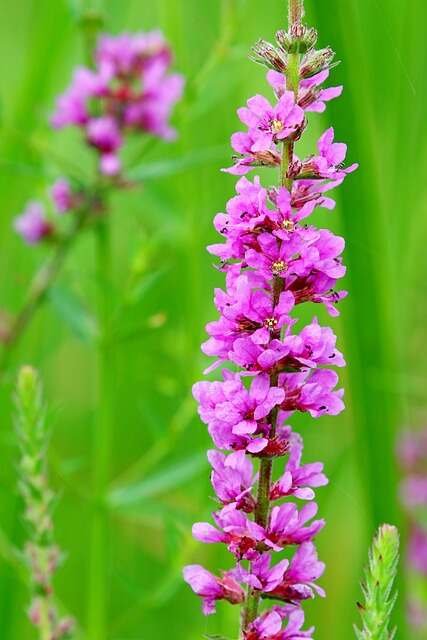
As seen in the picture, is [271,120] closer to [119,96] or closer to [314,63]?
[314,63]

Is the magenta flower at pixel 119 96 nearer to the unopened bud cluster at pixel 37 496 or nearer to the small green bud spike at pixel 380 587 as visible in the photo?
the unopened bud cluster at pixel 37 496

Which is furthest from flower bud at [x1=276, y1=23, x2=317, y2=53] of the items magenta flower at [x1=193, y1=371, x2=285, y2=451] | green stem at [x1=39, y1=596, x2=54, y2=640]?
green stem at [x1=39, y1=596, x2=54, y2=640]

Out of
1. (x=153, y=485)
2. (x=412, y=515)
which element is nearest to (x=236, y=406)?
(x=153, y=485)

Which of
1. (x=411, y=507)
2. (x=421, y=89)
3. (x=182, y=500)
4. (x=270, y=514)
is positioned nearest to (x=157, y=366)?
(x=182, y=500)

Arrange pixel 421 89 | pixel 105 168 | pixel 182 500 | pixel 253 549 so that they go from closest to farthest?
pixel 253 549
pixel 105 168
pixel 421 89
pixel 182 500

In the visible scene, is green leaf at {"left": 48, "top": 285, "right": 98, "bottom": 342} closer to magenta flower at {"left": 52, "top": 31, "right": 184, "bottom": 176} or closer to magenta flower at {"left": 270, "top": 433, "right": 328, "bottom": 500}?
magenta flower at {"left": 52, "top": 31, "right": 184, "bottom": 176}

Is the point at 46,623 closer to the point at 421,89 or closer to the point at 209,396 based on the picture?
the point at 209,396
